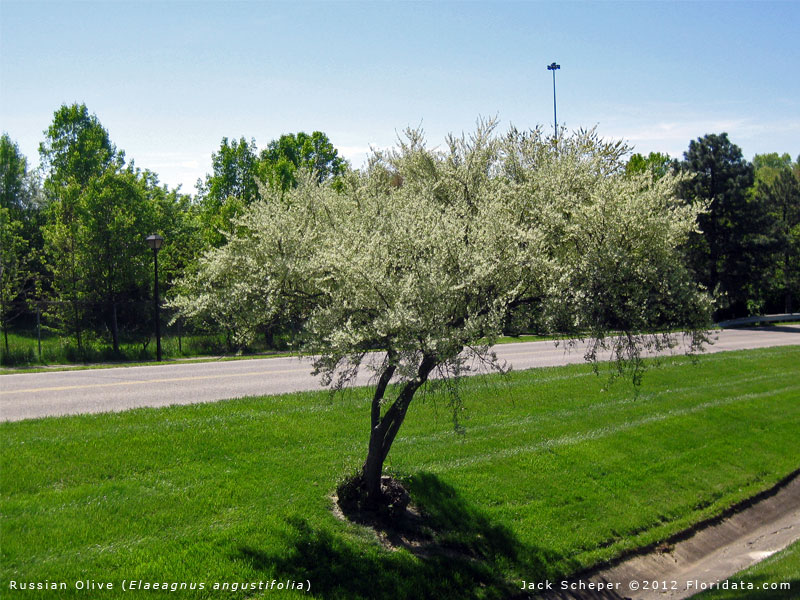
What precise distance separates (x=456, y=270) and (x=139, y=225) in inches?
987

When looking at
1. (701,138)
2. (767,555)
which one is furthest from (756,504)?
(701,138)

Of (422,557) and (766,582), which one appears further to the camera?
(766,582)

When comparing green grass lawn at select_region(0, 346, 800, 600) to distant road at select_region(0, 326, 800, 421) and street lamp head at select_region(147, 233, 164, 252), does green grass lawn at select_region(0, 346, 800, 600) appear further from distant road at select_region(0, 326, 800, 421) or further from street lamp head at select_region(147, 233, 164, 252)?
street lamp head at select_region(147, 233, 164, 252)

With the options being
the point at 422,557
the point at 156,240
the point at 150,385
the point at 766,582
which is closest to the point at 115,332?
the point at 156,240

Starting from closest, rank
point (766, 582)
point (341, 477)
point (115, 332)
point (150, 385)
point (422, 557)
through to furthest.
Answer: point (422, 557) → point (766, 582) → point (341, 477) → point (150, 385) → point (115, 332)

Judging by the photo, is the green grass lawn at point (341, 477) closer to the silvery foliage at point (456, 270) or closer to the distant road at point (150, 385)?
the distant road at point (150, 385)

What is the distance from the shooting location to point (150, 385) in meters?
14.9

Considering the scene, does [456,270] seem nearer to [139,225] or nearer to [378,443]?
[378,443]

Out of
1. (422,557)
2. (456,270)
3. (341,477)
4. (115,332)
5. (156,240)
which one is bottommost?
(422,557)

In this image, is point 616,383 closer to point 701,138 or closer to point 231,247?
point 231,247

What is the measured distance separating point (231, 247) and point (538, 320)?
13.5 ft

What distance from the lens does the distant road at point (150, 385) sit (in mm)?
12367

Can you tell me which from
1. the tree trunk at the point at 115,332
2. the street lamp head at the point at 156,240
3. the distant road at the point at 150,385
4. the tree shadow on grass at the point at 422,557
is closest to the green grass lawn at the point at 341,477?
the tree shadow on grass at the point at 422,557

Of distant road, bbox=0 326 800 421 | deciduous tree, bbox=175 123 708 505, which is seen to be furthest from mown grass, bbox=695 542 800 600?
distant road, bbox=0 326 800 421
